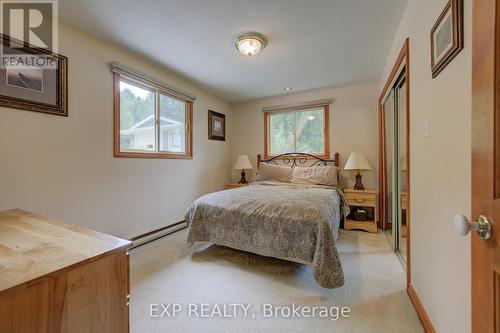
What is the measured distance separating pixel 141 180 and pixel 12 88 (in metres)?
1.43

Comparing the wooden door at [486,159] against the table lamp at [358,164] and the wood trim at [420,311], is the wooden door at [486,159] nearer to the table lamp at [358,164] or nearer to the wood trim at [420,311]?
the wood trim at [420,311]

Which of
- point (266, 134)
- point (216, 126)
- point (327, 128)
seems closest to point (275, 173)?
point (266, 134)

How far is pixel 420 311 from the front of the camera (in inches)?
55.4

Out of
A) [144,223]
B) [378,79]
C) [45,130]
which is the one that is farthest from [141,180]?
[378,79]

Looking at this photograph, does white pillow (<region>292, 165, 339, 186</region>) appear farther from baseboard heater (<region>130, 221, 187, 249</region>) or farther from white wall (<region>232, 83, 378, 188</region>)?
baseboard heater (<region>130, 221, 187, 249</region>)

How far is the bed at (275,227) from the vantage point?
1691mm

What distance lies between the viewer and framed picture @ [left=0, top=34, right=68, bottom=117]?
1693mm

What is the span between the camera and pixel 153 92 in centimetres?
300

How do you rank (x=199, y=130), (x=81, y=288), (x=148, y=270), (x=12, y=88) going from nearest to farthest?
1. (x=81, y=288)
2. (x=12, y=88)
3. (x=148, y=270)
4. (x=199, y=130)

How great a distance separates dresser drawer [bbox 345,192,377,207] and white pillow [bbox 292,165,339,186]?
272mm

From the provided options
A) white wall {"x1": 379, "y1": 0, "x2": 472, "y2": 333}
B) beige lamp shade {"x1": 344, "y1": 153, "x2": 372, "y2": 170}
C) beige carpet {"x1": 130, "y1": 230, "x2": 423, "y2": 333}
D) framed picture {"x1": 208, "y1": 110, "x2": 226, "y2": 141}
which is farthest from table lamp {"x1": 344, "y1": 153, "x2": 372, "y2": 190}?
framed picture {"x1": 208, "y1": 110, "x2": 226, "y2": 141}

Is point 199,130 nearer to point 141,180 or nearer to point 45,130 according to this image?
point 141,180

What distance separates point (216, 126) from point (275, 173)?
1531mm

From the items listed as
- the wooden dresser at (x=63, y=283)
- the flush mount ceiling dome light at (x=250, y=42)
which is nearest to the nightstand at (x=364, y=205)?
the flush mount ceiling dome light at (x=250, y=42)
